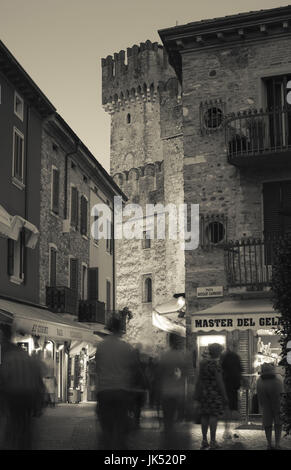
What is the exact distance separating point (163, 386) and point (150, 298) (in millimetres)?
39402

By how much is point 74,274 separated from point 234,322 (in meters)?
13.0

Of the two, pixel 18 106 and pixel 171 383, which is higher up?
pixel 18 106

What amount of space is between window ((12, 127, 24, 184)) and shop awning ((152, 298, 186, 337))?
532 centimetres

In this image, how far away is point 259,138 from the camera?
19.2m

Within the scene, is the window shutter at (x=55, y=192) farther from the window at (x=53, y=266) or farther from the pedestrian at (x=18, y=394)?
the pedestrian at (x=18, y=394)

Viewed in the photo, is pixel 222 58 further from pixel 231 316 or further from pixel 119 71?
pixel 119 71

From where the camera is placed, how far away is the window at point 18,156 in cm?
2283

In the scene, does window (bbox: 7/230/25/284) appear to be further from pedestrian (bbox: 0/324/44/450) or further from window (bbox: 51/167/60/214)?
pedestrian (bbox: 0/324/44/450)

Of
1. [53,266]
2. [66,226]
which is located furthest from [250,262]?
[66,226]

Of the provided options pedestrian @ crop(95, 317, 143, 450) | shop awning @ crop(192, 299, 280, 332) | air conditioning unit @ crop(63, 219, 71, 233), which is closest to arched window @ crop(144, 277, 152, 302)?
air conditioning unit @ crop(63, 219, 71, 233)

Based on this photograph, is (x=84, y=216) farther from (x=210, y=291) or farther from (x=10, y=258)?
(x=210, y=291)

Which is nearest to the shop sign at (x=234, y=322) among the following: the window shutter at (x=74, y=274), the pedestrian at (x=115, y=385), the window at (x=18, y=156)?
the pedestrian at (x=115, y=385)

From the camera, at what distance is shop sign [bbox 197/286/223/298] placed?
19156 millimetres

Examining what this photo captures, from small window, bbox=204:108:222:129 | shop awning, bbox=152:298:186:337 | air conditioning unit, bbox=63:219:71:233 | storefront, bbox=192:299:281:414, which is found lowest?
storefront, bbox=192:299:281:414
